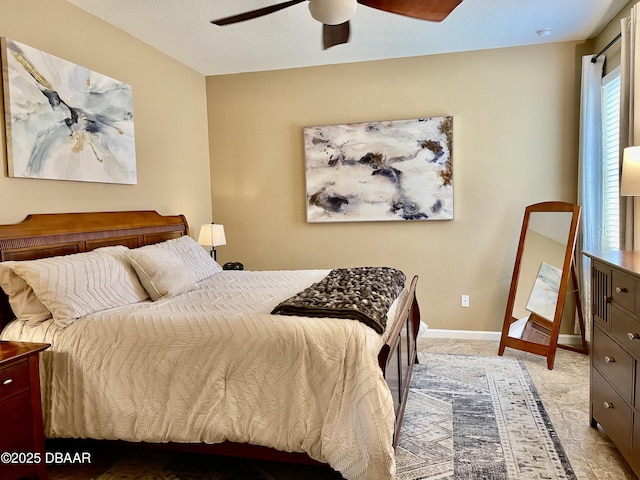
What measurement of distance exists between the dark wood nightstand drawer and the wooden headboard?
21.5 inches

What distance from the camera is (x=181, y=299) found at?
2719 millimetres

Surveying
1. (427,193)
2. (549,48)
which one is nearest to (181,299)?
(427,193)

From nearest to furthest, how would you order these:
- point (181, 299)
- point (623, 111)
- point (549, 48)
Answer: point (181, 299), point (623, 111), point (549, 48)

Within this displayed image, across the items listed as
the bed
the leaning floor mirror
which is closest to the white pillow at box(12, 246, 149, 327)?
the bed

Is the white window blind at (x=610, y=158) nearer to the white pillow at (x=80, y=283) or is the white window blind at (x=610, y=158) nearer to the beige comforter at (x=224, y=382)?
the beige comforter at (x=224, y=382)

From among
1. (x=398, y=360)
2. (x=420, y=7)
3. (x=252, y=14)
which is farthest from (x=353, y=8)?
(x=398, y=360)

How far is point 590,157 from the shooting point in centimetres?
370

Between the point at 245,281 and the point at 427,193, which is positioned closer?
the point at 245,281

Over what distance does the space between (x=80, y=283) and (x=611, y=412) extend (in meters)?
2.94

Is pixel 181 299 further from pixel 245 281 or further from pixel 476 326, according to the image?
pixel 476 326

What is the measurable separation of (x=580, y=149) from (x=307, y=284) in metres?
2.71

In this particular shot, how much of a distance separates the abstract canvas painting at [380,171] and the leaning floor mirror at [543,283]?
0.79 m

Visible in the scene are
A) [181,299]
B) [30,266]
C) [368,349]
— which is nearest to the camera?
[368,349]

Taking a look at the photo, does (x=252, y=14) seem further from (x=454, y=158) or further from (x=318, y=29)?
(x=454, y=158)
